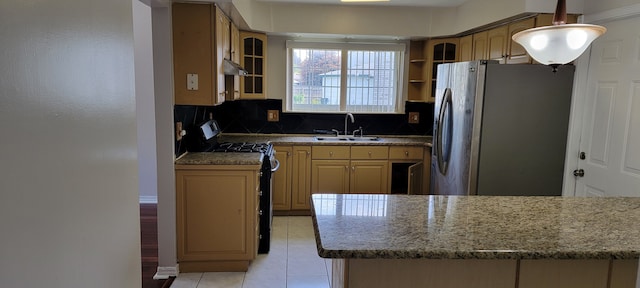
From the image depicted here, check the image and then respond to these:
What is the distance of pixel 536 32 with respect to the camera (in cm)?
154

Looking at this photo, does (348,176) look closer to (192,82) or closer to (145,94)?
(192,82)

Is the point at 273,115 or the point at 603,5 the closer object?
the point at 603,5

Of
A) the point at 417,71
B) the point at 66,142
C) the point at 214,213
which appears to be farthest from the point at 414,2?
the point at 66,142

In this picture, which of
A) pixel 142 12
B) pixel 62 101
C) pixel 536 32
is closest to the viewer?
pixel 62 101

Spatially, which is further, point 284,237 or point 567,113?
point 284,237

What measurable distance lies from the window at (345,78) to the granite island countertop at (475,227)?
118 inches

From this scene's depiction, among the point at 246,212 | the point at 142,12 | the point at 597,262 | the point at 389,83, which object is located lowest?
the point at 246,212

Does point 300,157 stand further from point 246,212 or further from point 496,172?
point 496,172

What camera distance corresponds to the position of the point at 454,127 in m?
3.28

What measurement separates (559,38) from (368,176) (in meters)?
2.96

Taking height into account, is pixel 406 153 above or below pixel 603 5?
below

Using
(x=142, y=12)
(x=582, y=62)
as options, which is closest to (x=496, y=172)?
(x=582, y=62)

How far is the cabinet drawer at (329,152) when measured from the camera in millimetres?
4281

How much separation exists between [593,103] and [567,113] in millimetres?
166
